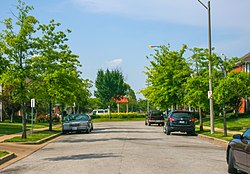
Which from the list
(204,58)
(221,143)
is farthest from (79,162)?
(204,58)

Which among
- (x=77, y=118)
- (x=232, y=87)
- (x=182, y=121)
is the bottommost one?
(x=182, y=121)

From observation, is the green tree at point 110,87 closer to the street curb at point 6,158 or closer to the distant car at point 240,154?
the street curb at point 6,158

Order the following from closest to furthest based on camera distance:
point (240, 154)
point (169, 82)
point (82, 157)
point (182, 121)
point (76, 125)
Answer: point (240, 154) < point (82, 157) < point (182, 121) < point (76, 125) < point (169, 82)

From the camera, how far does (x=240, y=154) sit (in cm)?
1085

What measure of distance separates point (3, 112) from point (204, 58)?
34654mm

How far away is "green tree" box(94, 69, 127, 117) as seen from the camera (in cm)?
9544

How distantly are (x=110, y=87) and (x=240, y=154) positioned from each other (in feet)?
280

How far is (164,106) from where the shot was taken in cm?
4594

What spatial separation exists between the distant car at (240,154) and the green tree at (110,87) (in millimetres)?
82783

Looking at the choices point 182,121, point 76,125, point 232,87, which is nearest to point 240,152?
point 232,87

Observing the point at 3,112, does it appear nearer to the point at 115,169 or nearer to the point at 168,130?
the point at 168,130

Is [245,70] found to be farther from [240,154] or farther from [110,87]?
[110,87]

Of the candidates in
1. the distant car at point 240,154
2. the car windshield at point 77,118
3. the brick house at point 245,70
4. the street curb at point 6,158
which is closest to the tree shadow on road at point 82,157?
the street curb at point 6,158

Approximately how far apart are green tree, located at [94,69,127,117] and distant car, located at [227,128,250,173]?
8278cm
